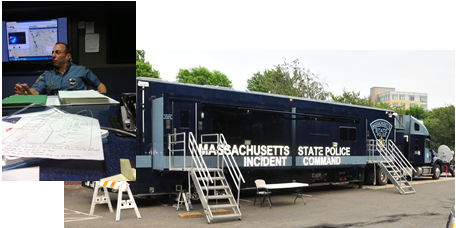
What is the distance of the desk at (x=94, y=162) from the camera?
364 centimetres

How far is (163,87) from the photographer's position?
9039 millimetres

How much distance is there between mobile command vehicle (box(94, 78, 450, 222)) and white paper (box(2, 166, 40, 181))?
162 inches

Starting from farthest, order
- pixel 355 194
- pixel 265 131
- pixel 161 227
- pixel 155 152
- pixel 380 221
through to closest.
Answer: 1. pixel 355 194
2. pixel 265 131
3. pixel 155 152
4. pixel 380 221
5. pixel 161 227

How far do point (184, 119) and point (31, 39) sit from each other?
5594mm

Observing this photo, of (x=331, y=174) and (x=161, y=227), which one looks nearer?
(x=161, y=227)

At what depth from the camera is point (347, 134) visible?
12.8 m

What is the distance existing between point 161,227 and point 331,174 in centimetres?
716

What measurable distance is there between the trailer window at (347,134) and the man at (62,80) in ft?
33.2

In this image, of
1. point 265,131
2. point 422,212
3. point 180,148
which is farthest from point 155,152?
point 422,212

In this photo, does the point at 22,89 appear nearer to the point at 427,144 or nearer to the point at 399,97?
the point at 427,144

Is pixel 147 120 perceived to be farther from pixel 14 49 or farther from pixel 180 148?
pixel 14 49

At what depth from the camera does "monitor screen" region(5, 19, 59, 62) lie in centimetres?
367

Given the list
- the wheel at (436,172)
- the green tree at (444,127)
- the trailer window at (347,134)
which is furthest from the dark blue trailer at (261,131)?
the green tree at (444,127)

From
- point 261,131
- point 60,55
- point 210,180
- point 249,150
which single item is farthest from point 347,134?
point 60,55
